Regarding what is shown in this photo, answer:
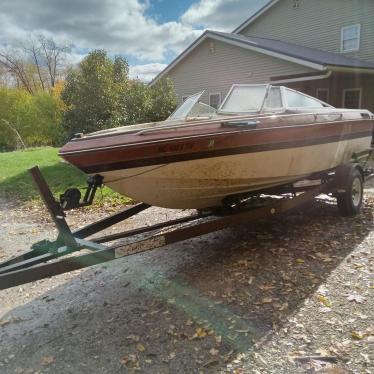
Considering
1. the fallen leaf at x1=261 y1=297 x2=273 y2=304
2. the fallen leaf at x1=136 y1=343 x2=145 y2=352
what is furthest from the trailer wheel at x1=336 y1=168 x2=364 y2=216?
the fallen leaf at x1=136 y1=343 x2=145 y2=352

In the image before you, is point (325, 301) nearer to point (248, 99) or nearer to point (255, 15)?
point (248, 99)

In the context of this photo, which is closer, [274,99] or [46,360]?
[46,360]

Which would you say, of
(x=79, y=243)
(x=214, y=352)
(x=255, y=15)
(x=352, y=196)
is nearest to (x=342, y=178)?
(x=352, y=196)

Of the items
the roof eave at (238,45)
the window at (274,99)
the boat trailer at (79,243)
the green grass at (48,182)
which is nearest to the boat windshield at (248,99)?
the window at (274,99)

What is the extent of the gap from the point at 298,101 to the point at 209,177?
2045mm

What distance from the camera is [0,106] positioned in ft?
109

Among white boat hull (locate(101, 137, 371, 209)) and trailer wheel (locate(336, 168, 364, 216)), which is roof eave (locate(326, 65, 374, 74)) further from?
white boat hull (locate(101, 137, 371, 209))

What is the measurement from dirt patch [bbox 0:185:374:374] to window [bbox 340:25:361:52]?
47.0ft

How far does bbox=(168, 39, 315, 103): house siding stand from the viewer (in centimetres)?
1532

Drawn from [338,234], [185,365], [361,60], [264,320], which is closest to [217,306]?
[264,320]

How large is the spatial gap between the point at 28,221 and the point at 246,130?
4.37 metres

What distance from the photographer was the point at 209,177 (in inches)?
151

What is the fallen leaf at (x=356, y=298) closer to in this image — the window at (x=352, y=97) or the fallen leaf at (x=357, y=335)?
the fallen leaf at (x=357, y=335)

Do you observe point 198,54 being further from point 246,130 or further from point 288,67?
point 246,130
